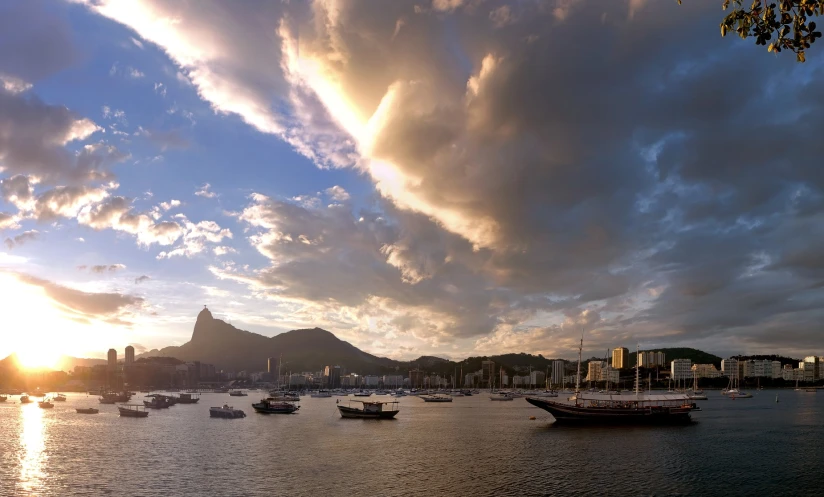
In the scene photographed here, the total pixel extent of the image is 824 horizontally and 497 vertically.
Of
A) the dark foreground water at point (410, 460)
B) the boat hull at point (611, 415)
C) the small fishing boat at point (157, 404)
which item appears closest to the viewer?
the dark foreground water at point (410, 460)

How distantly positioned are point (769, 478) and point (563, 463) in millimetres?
23553

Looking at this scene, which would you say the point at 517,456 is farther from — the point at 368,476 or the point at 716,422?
the point at 716,422

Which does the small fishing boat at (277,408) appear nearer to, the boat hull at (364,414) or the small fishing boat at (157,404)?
the boat hull at (364,414)

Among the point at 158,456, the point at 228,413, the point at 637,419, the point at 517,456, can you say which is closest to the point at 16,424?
the point at 228,413

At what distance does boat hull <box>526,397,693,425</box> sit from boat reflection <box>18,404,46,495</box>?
9967 cm

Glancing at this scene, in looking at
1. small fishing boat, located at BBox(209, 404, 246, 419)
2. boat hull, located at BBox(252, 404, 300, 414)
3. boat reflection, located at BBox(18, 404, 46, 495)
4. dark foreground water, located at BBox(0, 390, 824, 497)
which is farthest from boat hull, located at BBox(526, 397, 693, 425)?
boat reflection, located at BBox(18, 404, 46, 495)

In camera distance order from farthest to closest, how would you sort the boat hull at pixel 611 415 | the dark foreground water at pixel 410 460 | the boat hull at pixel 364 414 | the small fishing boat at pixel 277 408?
1. the small fishing boat at pixel 277 408
2. the boat hull at pixel 364 414
3. the boat hull at pixel 611 415
4. the dark foreground water at pixel 410 460

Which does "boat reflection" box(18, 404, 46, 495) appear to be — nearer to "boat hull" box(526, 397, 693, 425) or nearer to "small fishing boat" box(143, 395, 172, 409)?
"small fishing boat" box(143, 395, 172, 409)

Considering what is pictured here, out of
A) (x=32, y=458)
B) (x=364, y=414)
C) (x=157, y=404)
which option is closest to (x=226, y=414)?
(x=364, y=414)

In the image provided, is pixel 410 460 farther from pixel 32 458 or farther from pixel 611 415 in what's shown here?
pixel 611 415

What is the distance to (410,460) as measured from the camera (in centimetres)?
7300

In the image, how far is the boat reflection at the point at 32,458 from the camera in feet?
192

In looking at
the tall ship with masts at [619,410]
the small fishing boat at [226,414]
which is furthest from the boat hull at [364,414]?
the tall ship with masts at [619,410]

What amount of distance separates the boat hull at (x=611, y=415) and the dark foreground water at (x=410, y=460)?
1087 cm
